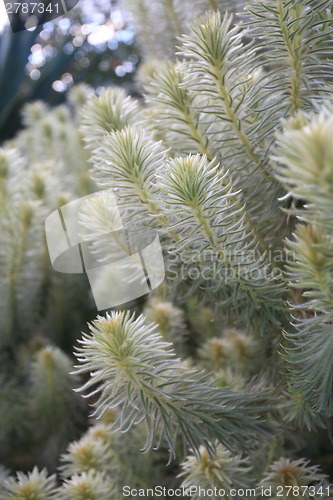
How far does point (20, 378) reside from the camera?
0.82m

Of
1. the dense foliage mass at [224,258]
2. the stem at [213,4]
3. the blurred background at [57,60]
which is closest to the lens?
the dense foliage mass at [224,258]

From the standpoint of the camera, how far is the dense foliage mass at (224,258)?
35 cm

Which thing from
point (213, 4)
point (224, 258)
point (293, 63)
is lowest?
point (224, 258)

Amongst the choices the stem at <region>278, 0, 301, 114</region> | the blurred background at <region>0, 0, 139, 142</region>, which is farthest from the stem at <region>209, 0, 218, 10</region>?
the blurred background at <region>0, 0, 139, 142</region>

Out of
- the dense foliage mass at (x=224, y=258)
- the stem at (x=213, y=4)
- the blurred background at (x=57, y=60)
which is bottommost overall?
the dense foliage mass at (x=224, y=258)

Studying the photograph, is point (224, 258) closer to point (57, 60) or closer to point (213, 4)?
point (213, 4)

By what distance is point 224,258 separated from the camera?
40cm

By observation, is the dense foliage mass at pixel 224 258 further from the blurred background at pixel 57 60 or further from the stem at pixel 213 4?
the blurred background at pixel 57 60

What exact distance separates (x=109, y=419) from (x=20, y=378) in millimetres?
309

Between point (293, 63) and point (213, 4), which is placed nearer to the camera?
point (293, 63)

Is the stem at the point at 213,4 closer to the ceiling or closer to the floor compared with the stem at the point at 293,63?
closer to the ceiling

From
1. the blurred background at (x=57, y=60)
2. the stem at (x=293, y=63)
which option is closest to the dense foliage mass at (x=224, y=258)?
the stem at (x=293, y=63)

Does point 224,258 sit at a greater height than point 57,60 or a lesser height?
lesser

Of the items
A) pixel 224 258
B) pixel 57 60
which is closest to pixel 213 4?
pixel 224 258
